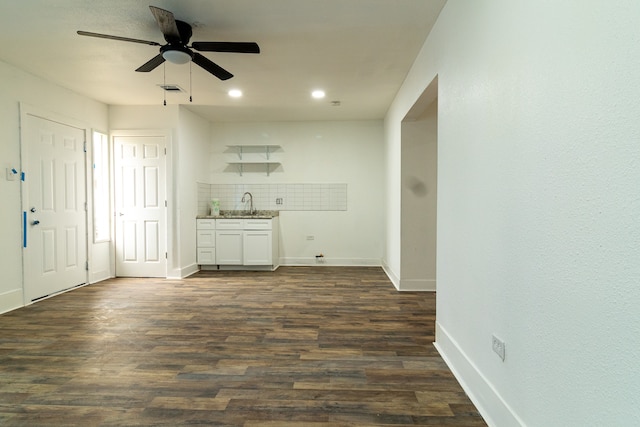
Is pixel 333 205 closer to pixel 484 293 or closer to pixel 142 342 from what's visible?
pixel 142 342

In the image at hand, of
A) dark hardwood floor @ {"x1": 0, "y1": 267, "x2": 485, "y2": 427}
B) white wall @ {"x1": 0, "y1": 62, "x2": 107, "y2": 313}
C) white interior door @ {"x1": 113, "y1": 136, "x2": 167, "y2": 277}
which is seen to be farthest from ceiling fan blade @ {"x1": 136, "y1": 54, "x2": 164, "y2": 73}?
dark hardwood floor @ {"x1": 0, "y1": 267, "x2": 485, "y2": 427}

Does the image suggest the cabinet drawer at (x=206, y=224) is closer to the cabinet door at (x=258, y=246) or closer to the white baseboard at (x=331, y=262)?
the cabinet door at (x=258, y=246)

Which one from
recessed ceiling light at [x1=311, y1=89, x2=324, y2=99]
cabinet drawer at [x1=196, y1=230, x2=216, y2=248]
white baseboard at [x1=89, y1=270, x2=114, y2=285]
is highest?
recessed ceiling light at [x1=311, y1=89, x2=324, y2=99]

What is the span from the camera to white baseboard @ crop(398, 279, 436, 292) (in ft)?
14.0

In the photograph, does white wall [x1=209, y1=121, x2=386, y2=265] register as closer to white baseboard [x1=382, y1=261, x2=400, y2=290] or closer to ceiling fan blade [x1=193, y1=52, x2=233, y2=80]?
white baseboard [x1=382, y1=261, x2=400, y2=290]

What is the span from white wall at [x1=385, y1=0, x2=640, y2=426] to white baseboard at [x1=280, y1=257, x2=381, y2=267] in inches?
152

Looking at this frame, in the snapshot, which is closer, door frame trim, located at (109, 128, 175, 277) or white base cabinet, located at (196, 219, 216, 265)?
door frame trim, located at (109, 128, 175, 277)

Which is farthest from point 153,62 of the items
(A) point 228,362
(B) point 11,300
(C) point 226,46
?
(B) point 11,300

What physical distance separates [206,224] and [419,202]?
3.61 metres

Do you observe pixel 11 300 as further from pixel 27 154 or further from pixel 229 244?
pixel 229 244

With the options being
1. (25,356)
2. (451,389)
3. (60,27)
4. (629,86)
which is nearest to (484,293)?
(451,389)

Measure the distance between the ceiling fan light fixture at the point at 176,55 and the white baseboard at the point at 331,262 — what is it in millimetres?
4105

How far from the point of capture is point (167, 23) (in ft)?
7.93

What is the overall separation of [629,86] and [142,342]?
3336 mm
